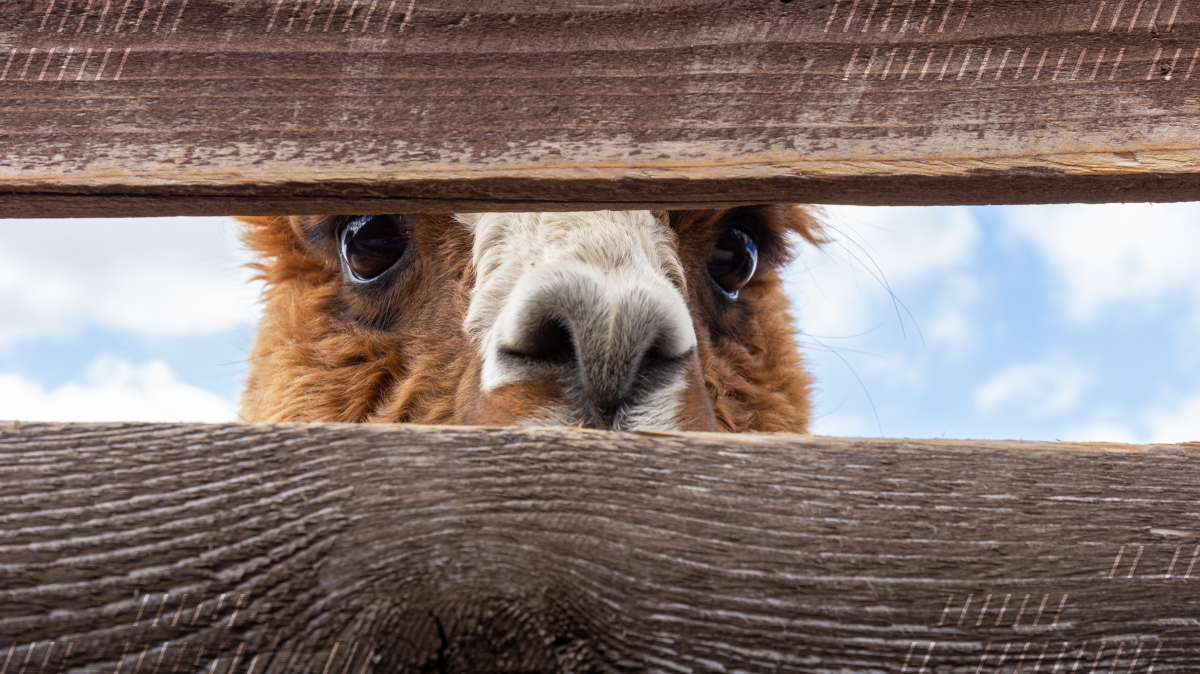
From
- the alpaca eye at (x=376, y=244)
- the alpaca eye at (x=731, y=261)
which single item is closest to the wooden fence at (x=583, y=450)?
the alpaca eye at (x=376, y=244)

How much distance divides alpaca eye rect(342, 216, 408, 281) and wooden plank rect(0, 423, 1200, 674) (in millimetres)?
1976

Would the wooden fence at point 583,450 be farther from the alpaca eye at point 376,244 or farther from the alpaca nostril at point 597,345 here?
the alpaca eye at point 376,244

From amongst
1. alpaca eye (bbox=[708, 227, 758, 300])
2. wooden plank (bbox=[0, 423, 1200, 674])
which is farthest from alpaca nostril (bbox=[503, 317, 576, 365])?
alpaca eye (bbox=[708, 227, 758, 300])

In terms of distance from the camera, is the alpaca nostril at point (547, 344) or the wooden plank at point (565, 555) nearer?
the wooden plank at point (565, 555)

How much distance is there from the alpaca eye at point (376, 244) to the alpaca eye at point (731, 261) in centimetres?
120

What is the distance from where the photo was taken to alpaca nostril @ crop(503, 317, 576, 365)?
1965 mm

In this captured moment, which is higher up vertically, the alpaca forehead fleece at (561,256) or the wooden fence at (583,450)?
the alpaca forehead fleece at (561,256)

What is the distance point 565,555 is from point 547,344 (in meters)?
1.14

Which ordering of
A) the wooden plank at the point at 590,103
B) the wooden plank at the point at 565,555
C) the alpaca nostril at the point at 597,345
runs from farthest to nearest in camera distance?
the alpaca nostril at the point at 597,345, the wooden plank at the point at 590,103, the wooden plank at the point at 565,555

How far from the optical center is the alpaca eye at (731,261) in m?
3.27

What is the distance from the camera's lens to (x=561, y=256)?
2086mm

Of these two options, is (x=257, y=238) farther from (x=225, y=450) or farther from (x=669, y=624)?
(x=669, y=624)

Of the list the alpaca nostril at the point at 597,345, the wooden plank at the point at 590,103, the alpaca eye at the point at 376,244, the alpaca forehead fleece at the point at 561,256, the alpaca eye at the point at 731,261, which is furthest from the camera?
the alpaca eye at the point at 731,261

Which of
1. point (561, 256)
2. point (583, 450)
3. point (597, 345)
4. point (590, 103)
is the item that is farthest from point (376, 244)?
point (583, 450)
